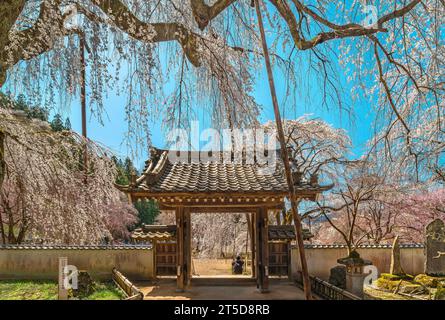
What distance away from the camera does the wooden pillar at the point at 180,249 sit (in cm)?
725

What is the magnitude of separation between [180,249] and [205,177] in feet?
4.95

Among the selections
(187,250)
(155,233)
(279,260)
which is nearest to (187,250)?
(187,250)

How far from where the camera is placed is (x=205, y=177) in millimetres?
7676

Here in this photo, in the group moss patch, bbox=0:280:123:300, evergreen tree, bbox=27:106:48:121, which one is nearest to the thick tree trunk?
evergreen tree, bbox=27:106:48:121

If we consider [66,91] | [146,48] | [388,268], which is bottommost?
[388,268]

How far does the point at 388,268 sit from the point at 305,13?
31.0ft

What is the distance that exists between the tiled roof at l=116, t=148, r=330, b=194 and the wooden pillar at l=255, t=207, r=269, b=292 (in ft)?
2.31

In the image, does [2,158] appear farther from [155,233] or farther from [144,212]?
[144,212]

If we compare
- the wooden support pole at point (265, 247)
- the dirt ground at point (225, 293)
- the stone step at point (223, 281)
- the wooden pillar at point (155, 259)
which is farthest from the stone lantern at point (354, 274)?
the wooden pillar at point (155, 259)

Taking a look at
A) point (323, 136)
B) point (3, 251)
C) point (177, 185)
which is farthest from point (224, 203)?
point (323, 136)

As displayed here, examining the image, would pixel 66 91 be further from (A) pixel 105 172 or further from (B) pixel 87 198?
(B) pixel 87 198

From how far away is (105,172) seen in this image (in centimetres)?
421

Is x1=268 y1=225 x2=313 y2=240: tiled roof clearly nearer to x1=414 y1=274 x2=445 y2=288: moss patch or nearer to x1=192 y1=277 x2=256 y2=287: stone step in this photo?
x1=192 y1=277 x2=256 y2=287: stone step

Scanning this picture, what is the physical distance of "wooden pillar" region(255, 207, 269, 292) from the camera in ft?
23.1
